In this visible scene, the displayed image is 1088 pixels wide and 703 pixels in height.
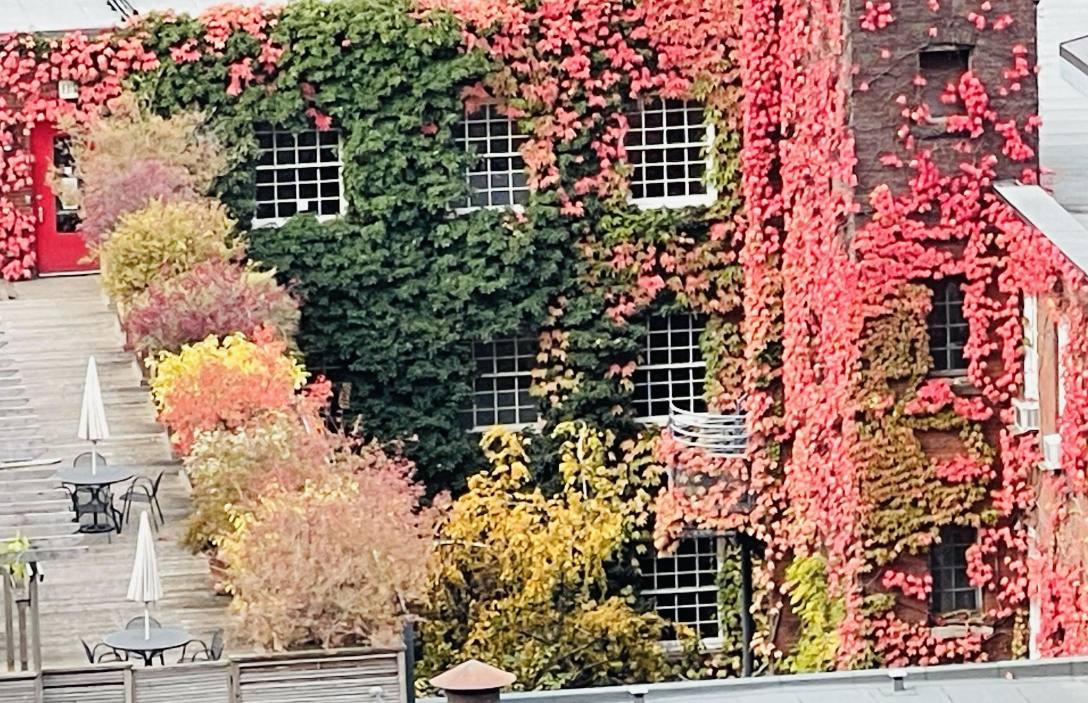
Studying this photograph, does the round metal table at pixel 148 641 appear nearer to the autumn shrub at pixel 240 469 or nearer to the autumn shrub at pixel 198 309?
the autumn shrub at pixel 240 469

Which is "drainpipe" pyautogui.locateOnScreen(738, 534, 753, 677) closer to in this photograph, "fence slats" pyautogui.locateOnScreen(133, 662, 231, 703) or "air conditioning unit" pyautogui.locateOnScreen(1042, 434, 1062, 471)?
"air conditioning unit" pyautogui.locateOnScreen(1042, 434, 1062, 471)

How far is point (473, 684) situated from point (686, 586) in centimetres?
1650

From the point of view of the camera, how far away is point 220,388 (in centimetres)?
3130

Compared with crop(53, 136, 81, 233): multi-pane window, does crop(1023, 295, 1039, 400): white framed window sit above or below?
below

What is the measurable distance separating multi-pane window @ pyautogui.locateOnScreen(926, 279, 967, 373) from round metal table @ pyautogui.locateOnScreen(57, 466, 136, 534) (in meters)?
8.98

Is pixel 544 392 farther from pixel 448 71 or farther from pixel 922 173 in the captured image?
pixel 922 173

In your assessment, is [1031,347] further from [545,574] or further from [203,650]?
[203,650]

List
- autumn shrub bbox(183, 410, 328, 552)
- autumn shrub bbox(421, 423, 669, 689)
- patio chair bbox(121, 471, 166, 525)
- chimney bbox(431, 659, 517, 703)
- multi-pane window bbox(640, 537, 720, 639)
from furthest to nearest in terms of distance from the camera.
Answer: multi-pane window bbox(640, 537, 720, 639)
autumn shrub bbox(421, 423, 669, 689)
patio chair bbox(121, 471, 166, 525)
autumn shrub bbox(183, 410, 328, 552)
chimney bbox(431, 659, 517, 703)

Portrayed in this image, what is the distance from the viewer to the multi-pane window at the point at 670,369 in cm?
3988

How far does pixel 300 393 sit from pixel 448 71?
6.04m

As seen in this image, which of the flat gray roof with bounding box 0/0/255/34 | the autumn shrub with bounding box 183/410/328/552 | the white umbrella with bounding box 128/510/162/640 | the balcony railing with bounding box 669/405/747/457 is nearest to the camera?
the white umbrella with bounding box 128/510/162/640

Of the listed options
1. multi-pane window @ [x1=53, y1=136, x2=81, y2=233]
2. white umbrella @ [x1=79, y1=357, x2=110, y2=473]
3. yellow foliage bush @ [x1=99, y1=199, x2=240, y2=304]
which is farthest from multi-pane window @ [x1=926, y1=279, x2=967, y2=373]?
multi-pane window @ [x1=53, y1=136, x2=81, y2=233]

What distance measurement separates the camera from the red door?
39156mm

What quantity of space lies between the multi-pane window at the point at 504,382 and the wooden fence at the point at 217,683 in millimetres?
14842
